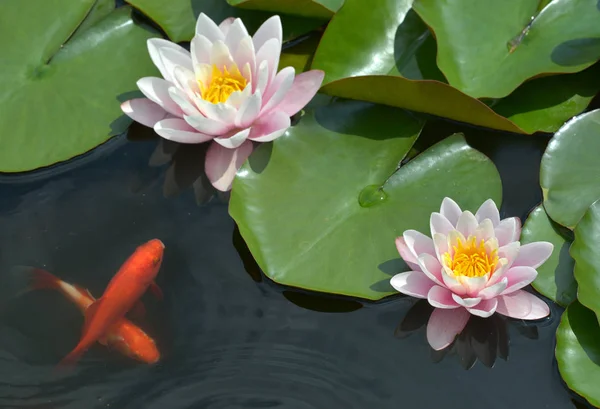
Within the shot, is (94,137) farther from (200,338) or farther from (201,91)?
(200,338)

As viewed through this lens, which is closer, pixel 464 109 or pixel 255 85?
pixel 464 109

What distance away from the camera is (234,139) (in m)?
2.37

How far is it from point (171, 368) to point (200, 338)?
13 centimetres

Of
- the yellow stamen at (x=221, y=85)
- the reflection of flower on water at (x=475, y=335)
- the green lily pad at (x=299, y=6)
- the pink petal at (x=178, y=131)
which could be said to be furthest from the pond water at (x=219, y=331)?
the green lily pad at (x=299, y=6)

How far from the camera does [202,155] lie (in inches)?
104

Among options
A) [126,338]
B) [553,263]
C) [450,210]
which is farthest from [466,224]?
[126,338]

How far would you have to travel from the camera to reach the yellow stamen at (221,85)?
2463 mm

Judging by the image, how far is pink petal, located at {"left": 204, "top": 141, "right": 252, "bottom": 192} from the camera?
Answer: 245 centimetres

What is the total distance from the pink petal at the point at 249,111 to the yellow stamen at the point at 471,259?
761 mm

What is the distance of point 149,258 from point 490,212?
109 cm

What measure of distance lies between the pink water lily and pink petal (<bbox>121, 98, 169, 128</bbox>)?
962mm

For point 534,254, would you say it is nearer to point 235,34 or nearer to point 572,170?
point 572,170

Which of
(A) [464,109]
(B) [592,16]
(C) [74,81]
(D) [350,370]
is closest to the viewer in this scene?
(D) [350,370]

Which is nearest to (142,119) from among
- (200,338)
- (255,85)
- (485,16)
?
(255,85)
